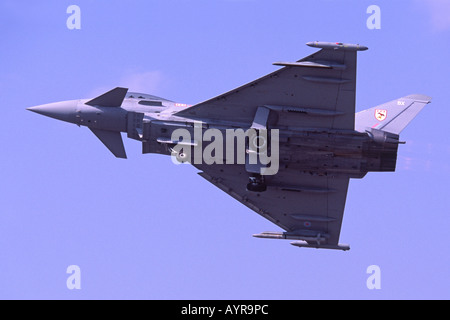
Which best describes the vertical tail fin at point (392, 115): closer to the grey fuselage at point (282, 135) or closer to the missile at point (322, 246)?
the grey fuselage at point (282, 135)

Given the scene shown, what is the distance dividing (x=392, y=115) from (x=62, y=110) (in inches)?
519

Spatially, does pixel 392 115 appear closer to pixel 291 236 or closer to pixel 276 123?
pixel 276 123

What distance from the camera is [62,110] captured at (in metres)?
40.7

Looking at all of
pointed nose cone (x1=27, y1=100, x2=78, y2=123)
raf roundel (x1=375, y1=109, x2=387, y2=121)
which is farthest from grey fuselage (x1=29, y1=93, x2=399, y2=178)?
raf roundel (x1=375, y1=109, x2=387, y2=121)

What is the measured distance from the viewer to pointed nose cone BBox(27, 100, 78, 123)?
133ft

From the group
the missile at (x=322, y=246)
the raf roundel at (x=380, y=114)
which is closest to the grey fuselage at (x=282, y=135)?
the raf roundel at (x=380, y=114)

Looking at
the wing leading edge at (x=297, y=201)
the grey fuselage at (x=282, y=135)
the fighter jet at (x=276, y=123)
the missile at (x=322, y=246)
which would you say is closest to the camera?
the fighter jet at (x=276, y=123)

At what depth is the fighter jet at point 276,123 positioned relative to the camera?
39.0m

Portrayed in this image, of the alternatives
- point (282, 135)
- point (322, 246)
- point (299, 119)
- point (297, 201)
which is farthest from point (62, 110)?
point (322, 246)

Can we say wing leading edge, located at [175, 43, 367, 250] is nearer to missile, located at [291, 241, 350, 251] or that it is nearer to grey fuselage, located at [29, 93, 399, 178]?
missile, located at [291, 241, 350, 251]

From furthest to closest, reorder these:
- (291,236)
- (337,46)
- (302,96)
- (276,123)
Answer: (291,236)
(276,123)
(302,96)
(337,46)

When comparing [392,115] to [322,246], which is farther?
[322,246]

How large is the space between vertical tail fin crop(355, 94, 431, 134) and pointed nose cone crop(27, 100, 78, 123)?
36.8ft

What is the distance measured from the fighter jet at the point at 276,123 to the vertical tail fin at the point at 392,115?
0.13 ft
